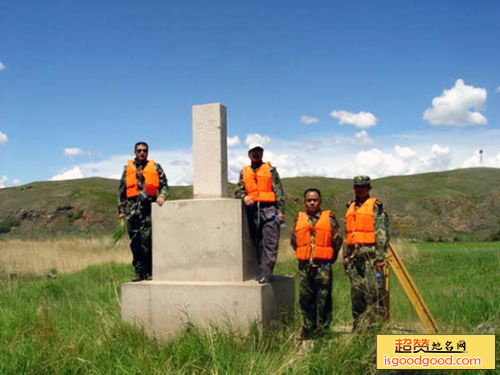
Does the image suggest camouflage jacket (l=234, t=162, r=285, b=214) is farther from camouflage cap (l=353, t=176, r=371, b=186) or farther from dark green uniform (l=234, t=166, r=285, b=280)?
camouflage cap (l=353, t=176, r=371, b=186)

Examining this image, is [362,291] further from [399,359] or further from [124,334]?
[124,334]

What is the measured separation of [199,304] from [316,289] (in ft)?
4.27

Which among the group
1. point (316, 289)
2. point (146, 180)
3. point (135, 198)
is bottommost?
point (316, 289)

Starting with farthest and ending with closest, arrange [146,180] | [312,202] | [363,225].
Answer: [146,180] → [363,225] → [312,202]

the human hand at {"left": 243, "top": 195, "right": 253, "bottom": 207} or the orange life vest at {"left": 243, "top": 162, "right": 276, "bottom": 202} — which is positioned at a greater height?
the orange life vest at {"left": 243, "top": 162, "right": 276, "bottom": 202}

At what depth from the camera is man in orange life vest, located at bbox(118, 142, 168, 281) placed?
22.0ft

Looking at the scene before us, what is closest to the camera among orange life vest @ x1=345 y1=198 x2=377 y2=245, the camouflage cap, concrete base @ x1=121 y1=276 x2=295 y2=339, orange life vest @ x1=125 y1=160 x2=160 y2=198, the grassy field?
the grassy field

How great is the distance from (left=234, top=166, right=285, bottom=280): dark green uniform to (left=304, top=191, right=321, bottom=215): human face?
1.13ft

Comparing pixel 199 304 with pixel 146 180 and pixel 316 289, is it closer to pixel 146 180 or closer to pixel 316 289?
pixel 316 289

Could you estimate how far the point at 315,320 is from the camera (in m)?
6.03

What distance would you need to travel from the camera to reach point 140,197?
6.69 metres

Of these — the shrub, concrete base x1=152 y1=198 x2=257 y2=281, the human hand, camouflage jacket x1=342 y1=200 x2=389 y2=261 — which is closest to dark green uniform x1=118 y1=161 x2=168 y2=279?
concrete base x1=152 y1=198 x2=257 y2=281

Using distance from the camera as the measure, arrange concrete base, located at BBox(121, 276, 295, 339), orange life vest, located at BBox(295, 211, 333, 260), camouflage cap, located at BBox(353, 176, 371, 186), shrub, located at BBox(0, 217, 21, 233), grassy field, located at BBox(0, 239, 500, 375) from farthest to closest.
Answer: shrub, located at BBox(0, 217, 21, 233)
camouflage cap, located at BBox(353, 176, 371, 186)
orange life vest, located at BBox(295, 211, 333, 260)
concrete base, located at BBox(121, 276, 295, 339)
grassy field, located at BBox(0, 239, 500, 375)

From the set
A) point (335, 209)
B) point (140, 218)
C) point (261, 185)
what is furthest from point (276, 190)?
point (335, 209)
